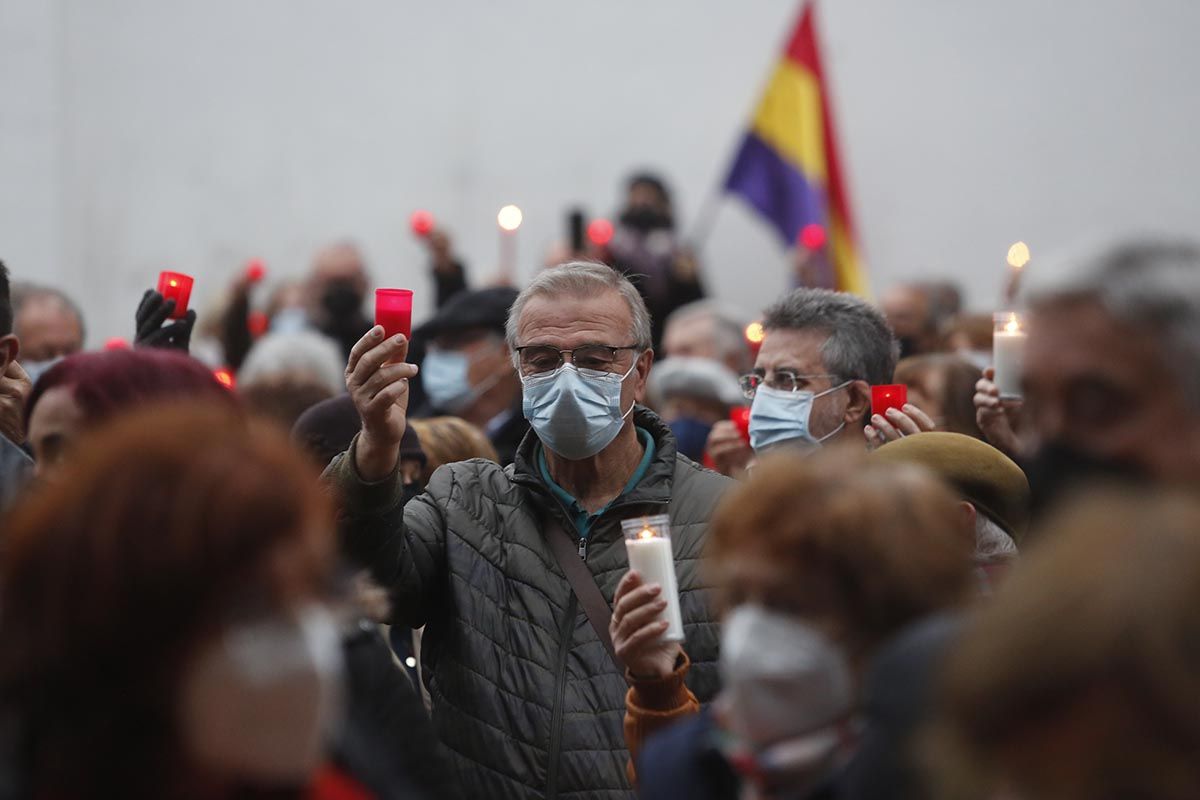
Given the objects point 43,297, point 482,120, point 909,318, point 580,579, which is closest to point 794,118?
point 482,120

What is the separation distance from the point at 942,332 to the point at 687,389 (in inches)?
57.3

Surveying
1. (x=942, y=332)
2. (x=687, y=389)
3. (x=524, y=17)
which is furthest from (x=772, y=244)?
(x=687, y=389)

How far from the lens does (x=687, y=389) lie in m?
6.18

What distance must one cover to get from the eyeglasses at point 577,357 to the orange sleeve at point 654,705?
3.38 ft

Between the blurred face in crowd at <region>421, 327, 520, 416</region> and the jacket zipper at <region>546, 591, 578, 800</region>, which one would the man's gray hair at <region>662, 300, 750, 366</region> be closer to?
the blurred face in crowd at <region>421, 327, 520, 416</region>

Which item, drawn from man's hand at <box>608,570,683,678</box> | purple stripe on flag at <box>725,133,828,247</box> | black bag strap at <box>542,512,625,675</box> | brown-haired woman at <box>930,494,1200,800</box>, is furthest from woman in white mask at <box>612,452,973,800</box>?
purple stripe on flag at <box>725,133,828,247</box>

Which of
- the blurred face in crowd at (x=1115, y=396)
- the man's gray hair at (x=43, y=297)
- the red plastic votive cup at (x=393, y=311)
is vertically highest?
the blurred face in crowd at (x=1115, y=396)

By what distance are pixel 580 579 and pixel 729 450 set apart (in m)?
1.65

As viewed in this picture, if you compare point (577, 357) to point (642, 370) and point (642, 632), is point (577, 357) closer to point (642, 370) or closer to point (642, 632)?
point (642, 370)

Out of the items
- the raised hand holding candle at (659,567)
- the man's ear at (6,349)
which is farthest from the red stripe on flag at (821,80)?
the raised hand holding candle at (659,567)

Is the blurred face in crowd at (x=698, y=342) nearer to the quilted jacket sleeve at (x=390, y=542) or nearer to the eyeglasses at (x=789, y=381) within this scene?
the eyeglasses at (x=789, y=381)

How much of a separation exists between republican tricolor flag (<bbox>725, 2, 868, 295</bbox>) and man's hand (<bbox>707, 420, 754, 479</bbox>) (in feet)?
14.8

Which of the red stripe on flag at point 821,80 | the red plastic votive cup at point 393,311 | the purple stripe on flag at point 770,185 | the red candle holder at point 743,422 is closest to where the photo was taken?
the red plastic votive cup at point 393,311

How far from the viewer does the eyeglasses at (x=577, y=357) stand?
149 inches
